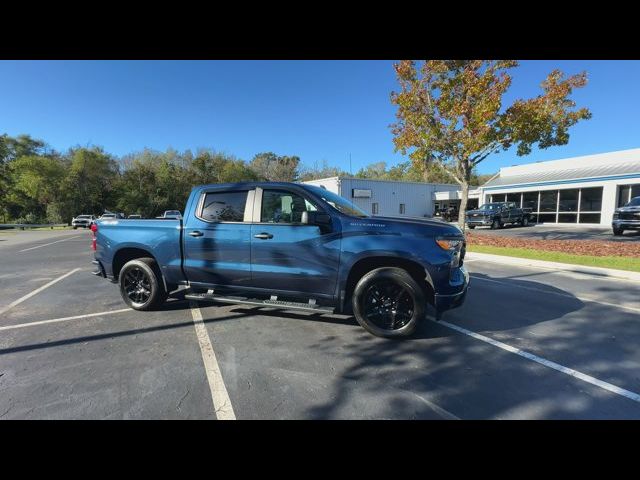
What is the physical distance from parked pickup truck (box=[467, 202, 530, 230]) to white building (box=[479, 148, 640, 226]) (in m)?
3.87

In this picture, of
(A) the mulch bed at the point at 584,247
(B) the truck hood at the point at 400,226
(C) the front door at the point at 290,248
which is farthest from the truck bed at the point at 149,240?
(A) the mulch bed at the point at 584,247

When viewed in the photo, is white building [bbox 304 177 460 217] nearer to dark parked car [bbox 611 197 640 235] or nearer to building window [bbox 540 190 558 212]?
building window [bbox 540 190 558 212]

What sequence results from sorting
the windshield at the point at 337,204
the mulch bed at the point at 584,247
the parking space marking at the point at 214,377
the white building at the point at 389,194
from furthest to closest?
the white building at the point at 389,194
the mulch bed at the point at 584,247
the windshield at the point at 337,204
the parking space marking at the point at 214,377

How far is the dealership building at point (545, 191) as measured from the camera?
72.2 feet

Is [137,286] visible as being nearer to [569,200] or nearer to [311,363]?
[311,363]

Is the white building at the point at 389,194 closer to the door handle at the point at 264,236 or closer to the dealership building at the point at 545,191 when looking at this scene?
the dealership building at the point at 545,191

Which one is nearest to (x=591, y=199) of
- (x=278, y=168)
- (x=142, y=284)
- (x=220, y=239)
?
(x=220, y=239)

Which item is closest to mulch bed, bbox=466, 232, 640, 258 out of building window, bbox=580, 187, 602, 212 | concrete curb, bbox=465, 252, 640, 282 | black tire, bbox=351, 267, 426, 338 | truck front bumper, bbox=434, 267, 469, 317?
concrete curb, bbox=465, 252, 640, 282

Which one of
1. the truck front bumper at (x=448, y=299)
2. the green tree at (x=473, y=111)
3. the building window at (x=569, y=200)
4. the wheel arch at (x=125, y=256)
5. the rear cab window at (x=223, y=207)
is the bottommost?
the truck front bumper at (x=448, y=299)

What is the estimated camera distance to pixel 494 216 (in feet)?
74.0

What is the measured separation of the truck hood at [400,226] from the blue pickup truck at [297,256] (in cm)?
1
